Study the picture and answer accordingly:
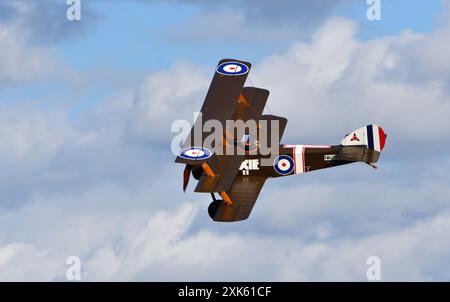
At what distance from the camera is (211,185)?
5859 centimetres

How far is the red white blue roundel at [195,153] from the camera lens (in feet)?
185

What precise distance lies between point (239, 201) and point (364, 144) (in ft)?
22.9

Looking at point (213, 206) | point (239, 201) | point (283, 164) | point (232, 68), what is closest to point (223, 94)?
point (232, 68)

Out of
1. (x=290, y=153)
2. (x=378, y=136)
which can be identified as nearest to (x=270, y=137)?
(x=290, y=153)

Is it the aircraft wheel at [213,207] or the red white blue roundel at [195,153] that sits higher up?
the red white blue roundel at [195,153]

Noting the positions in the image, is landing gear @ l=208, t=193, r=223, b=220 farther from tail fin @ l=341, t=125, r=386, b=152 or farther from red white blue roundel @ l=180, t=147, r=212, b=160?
tail fin @ l=341, t=125, r=386, b=152

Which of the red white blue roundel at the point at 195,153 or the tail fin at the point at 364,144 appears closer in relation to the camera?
the red white blue roundel at the point at 195,153

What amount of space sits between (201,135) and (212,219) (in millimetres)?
3994

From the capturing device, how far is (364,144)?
63094mm

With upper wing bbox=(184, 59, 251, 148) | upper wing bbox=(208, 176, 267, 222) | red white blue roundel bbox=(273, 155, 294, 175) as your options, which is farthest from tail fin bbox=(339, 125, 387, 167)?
upper wing bbox=(184, 59, 251, 148)

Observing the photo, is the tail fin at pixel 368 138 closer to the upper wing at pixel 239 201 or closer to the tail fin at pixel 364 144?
the tail fin at pixel 364 144

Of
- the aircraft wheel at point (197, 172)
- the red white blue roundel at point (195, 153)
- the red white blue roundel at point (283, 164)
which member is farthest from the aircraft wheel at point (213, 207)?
the red white blue roundel at point (283, 164)

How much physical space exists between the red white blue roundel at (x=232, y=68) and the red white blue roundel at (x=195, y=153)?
713 cm

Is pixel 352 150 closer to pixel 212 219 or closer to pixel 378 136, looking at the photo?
pixel 378 136
